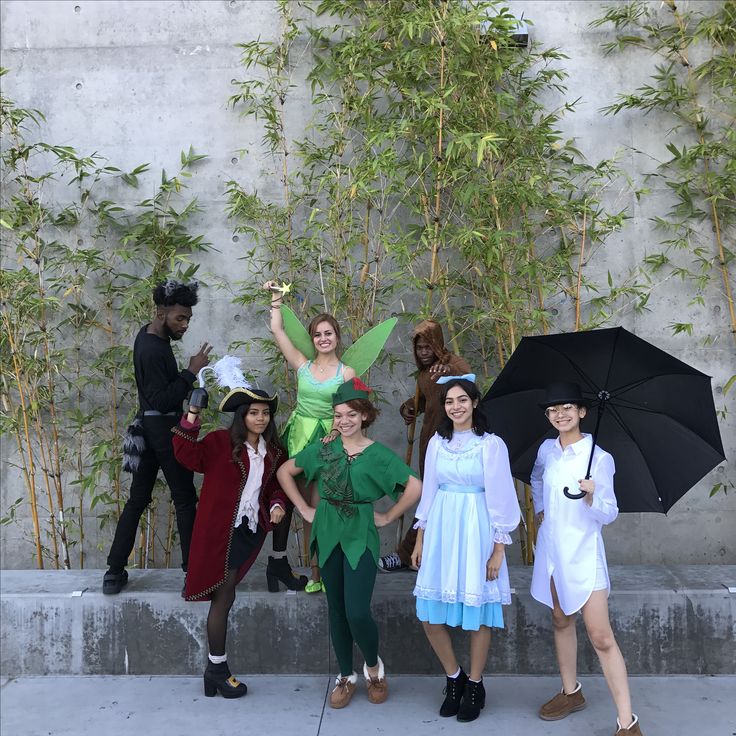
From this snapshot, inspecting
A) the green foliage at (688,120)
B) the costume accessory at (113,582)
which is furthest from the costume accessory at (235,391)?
the green foliage at (688,120)

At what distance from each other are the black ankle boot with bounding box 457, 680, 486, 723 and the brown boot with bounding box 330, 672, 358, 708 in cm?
42

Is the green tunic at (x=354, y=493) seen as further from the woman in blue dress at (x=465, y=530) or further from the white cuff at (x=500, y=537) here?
the white cuff at (x=500, y=537)

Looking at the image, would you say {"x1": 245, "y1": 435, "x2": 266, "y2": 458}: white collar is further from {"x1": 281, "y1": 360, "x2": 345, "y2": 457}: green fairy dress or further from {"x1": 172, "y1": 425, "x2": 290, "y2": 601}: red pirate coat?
{"x1": 281, "y1": 360, "x2": 345, "y2": 457}: green fairy dress

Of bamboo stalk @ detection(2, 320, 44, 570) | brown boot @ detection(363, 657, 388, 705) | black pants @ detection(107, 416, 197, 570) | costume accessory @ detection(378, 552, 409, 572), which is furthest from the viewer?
bamboo stalk @ detection(2, 320, 44, 570)

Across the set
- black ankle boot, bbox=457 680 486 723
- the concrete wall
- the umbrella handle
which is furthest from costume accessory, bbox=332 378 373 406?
the concrete wall

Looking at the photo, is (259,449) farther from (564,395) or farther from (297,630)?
(564,395)

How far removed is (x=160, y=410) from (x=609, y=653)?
6.42 ft

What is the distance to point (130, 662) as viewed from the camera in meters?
3.56

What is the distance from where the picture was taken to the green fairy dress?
3502 mm

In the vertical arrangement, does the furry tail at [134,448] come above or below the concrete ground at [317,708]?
above

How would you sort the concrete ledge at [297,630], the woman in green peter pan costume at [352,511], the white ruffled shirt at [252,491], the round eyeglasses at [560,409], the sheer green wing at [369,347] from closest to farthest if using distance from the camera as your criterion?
the round eyeglasses at [560,409] → the woman in green peter pan costume at [352,511] → the white ruffled shirt at [252,491] → the concrete ledge at [297,630] → the sheer green wing at [369,347]

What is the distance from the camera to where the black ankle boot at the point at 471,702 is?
3066 millimetres

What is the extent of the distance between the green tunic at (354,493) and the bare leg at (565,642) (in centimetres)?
66

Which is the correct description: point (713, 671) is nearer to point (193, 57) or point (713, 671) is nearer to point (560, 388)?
point (560, 388)
